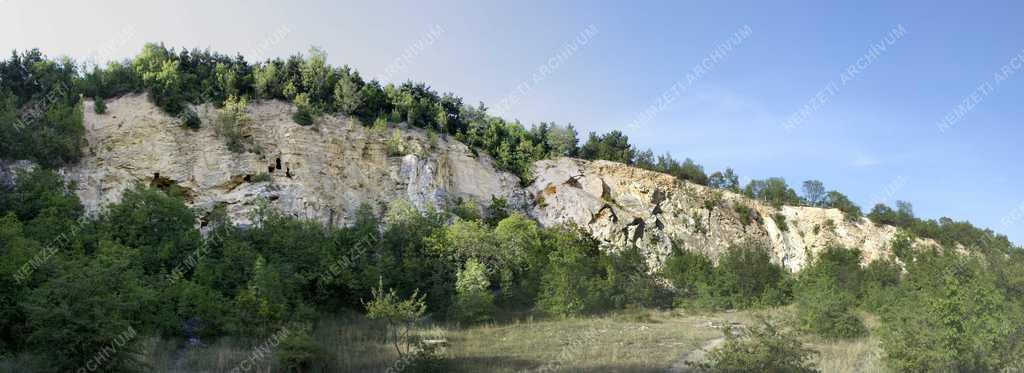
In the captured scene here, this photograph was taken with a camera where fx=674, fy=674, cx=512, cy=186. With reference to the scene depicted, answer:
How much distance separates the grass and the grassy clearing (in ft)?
0.08

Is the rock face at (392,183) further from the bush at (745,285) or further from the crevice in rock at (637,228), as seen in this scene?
the bush at (745,285)

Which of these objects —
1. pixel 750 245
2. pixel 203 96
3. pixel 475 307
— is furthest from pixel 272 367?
pixel 750 245

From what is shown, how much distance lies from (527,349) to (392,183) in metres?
22.4

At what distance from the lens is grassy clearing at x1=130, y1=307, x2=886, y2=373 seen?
56.9 feet

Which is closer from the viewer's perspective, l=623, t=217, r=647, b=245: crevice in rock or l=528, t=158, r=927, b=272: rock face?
l=623, t=217, r=647, b=245: crevice in rock

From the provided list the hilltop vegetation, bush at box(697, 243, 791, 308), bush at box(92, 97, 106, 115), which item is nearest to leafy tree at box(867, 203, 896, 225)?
the hilltop vegetation

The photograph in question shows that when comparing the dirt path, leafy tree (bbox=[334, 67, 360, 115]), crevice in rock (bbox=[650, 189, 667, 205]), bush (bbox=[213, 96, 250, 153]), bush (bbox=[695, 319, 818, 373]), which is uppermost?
leafy tree (bbox=[334, 67, 360, 115])

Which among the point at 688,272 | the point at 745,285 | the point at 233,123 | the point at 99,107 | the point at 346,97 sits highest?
the point at 346,97

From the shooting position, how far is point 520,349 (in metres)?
20.9

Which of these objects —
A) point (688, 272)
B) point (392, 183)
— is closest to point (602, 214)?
point (688, 272)

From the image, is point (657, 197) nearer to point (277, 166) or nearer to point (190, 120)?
point (277, 166)

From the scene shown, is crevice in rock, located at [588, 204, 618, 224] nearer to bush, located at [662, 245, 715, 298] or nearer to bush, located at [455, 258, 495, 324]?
bush, located at [662, 245, 715, 298]

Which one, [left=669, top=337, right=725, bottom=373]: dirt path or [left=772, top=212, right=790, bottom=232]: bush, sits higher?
[left=772, top=212, right=790, bottom=232]: bush

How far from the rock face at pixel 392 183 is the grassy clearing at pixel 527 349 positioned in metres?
13.1
